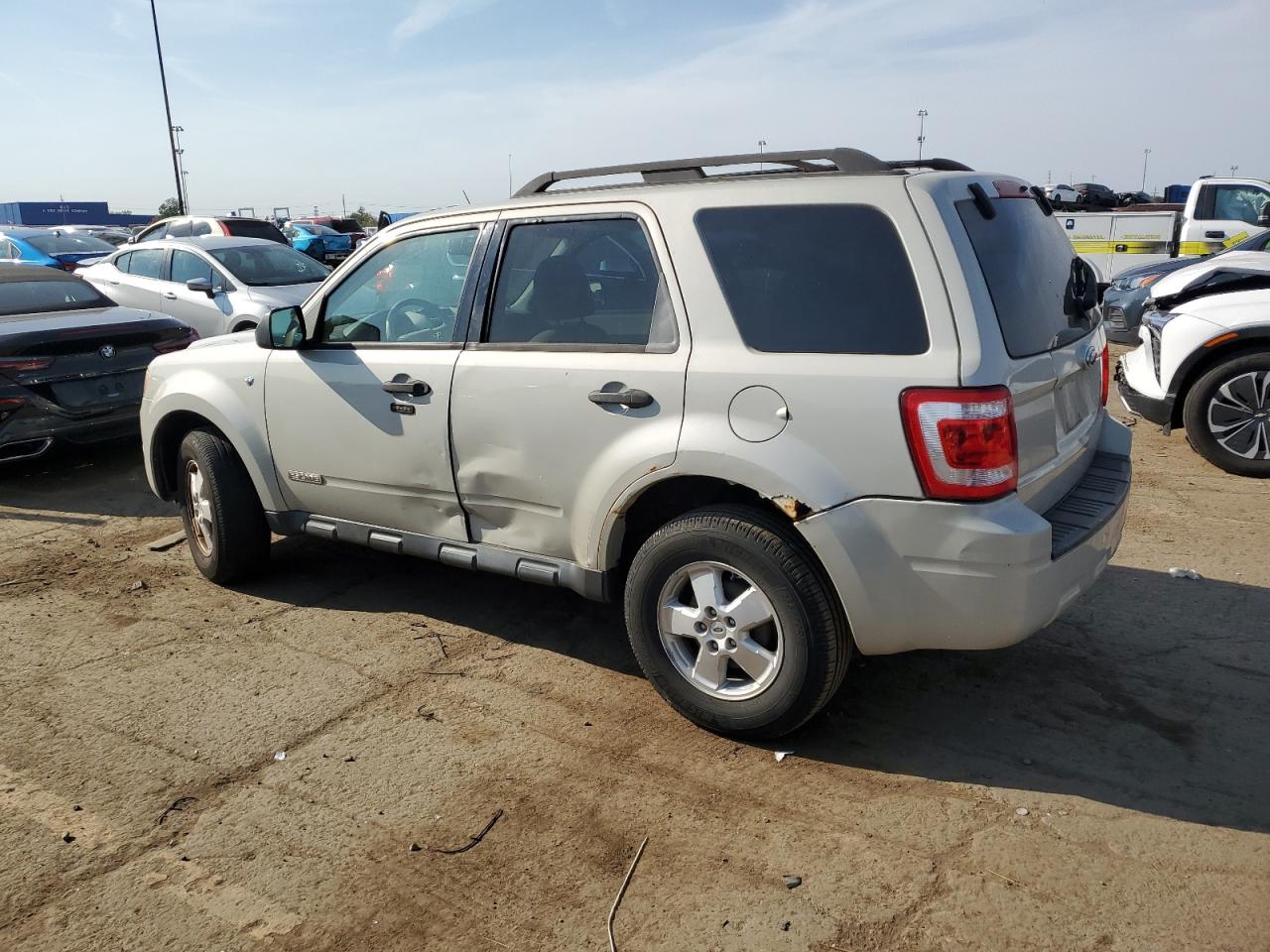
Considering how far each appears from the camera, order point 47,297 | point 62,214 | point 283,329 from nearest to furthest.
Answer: point 283,329, point 47,297, point 62,214

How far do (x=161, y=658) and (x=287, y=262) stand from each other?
26.6ft

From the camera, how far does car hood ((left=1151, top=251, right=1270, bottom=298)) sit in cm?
771

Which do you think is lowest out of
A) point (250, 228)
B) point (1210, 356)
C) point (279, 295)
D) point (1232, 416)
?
point (1232, 416)

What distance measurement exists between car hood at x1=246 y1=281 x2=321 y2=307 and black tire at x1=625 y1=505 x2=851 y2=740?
313 inches

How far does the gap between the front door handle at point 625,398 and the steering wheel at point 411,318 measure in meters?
0.96

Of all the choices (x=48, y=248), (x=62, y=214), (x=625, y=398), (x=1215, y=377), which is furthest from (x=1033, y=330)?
(x=62, y=214)

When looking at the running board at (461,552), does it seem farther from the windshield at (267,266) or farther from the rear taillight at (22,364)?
the windshield at (267,266)

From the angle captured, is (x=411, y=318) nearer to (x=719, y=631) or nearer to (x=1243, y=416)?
(x=719, y=631)

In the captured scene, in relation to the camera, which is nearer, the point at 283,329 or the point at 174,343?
the point at 283,329

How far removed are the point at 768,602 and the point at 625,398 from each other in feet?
2.86

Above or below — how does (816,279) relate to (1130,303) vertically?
above

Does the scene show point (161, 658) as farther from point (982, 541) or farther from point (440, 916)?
point (982, 541)

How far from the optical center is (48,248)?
16.6m

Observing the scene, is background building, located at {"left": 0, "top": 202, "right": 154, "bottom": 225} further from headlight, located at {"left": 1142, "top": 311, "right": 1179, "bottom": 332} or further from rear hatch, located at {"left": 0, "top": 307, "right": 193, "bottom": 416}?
headlight, located at {"left": 1142, "top": 311, "right": 1179, "bottom": 332}
